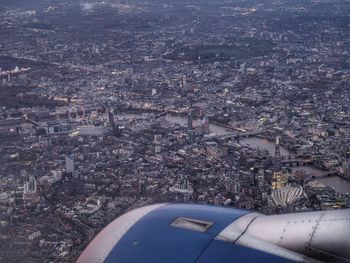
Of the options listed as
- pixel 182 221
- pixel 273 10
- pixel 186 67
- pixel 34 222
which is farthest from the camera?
pixel 273 10

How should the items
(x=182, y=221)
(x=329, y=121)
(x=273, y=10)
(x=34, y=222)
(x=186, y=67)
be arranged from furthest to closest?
(x=273, y=10), (x=186, y=67), (x=329, y=121), (x=34, y=222), (x=182, y=221)

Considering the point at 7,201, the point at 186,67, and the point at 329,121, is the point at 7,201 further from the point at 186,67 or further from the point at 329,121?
the point at 186,67

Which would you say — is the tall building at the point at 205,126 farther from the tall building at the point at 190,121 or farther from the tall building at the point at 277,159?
the tall building at the point at 277,159

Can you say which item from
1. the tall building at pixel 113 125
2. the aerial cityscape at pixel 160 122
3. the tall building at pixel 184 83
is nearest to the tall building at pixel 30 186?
the aerial cityscape at pixel 160 122

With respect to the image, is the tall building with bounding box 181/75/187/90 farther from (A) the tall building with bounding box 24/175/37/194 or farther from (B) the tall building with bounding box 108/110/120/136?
(A) the tall building with bounding box 24/175/37/194

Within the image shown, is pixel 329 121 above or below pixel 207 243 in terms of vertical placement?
below

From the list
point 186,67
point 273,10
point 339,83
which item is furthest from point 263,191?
point 273,10
